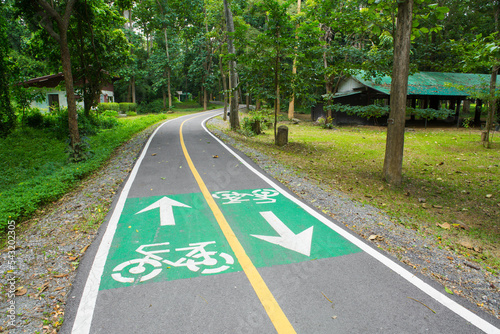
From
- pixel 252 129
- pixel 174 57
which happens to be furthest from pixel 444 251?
pixel 174 57

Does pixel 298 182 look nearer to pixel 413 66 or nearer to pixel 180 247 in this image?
pixel 180 247

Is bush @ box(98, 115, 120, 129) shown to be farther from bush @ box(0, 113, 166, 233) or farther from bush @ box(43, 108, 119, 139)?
bush @ box(0, 113, 166, 233)

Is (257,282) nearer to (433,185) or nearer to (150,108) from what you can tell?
(433,185)

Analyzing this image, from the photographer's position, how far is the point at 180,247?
174 inches

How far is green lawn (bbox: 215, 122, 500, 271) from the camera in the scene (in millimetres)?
5426

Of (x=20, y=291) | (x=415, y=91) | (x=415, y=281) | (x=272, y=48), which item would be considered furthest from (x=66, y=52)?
(x=415, y=91)

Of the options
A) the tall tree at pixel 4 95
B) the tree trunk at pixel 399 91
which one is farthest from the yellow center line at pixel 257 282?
the tall tree at pixel 4 95

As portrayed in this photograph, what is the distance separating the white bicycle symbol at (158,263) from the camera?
376 centimetres

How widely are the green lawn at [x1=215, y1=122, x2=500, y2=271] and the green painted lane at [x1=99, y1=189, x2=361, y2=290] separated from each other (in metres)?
2.10

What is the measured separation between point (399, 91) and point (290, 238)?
5249 millimetres

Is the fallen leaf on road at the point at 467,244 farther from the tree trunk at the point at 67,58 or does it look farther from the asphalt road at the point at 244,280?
the tree trunk at the point at 67,58

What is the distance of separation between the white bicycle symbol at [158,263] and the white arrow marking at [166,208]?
92 cm

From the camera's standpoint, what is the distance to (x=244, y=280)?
12.0 ft

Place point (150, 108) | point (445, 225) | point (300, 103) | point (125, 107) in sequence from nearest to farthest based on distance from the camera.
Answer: point (445, 225) → point (300, 103) → point (125, 107) → point (150, 108)
